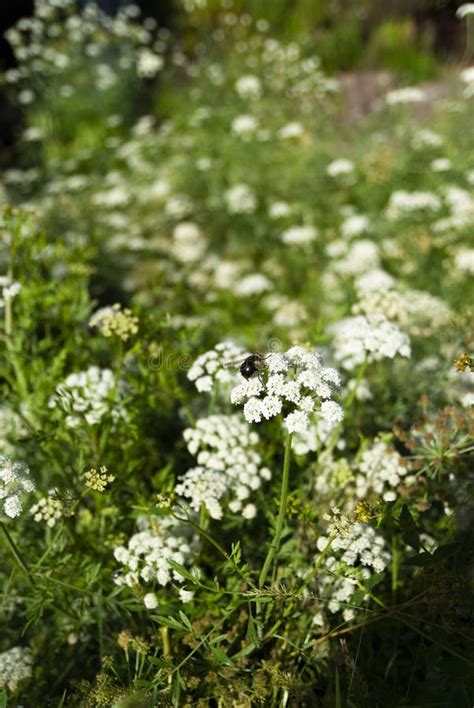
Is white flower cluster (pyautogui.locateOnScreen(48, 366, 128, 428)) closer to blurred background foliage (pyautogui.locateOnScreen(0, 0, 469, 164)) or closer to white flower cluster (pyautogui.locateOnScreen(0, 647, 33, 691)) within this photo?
white flower cluster (pyautogui.locateOnScreen(0, 647, 33, 691))

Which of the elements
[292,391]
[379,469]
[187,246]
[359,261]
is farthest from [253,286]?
[292,391]

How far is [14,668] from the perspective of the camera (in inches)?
105

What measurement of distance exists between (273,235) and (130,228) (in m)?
1.75

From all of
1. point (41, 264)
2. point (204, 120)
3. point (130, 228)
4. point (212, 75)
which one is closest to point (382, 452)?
point (41, 264)

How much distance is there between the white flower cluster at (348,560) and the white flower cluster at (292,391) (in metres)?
0.60

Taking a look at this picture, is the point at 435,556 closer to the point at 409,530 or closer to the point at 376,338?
the point at 409,530

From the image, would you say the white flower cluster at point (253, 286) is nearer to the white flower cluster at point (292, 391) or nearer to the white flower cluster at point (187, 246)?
the white flower cluster at point (187, 246)

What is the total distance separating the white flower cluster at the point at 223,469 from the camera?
8.95ft

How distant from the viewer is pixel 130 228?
24.4ft

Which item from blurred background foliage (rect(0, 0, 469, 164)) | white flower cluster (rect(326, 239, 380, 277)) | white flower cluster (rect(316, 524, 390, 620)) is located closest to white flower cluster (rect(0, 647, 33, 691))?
white flower cluster (rect(316, 524, 390, 620))

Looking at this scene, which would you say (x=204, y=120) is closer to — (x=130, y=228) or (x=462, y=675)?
(x=130, y=228)

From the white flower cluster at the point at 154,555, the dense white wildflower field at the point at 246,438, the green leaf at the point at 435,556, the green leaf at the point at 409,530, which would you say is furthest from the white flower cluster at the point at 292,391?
the white flower cluster at the point at 154,555

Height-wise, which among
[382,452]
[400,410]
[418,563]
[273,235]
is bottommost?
[273,235]

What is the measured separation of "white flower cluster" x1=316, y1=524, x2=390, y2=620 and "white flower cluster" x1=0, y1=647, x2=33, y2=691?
4.50ft
